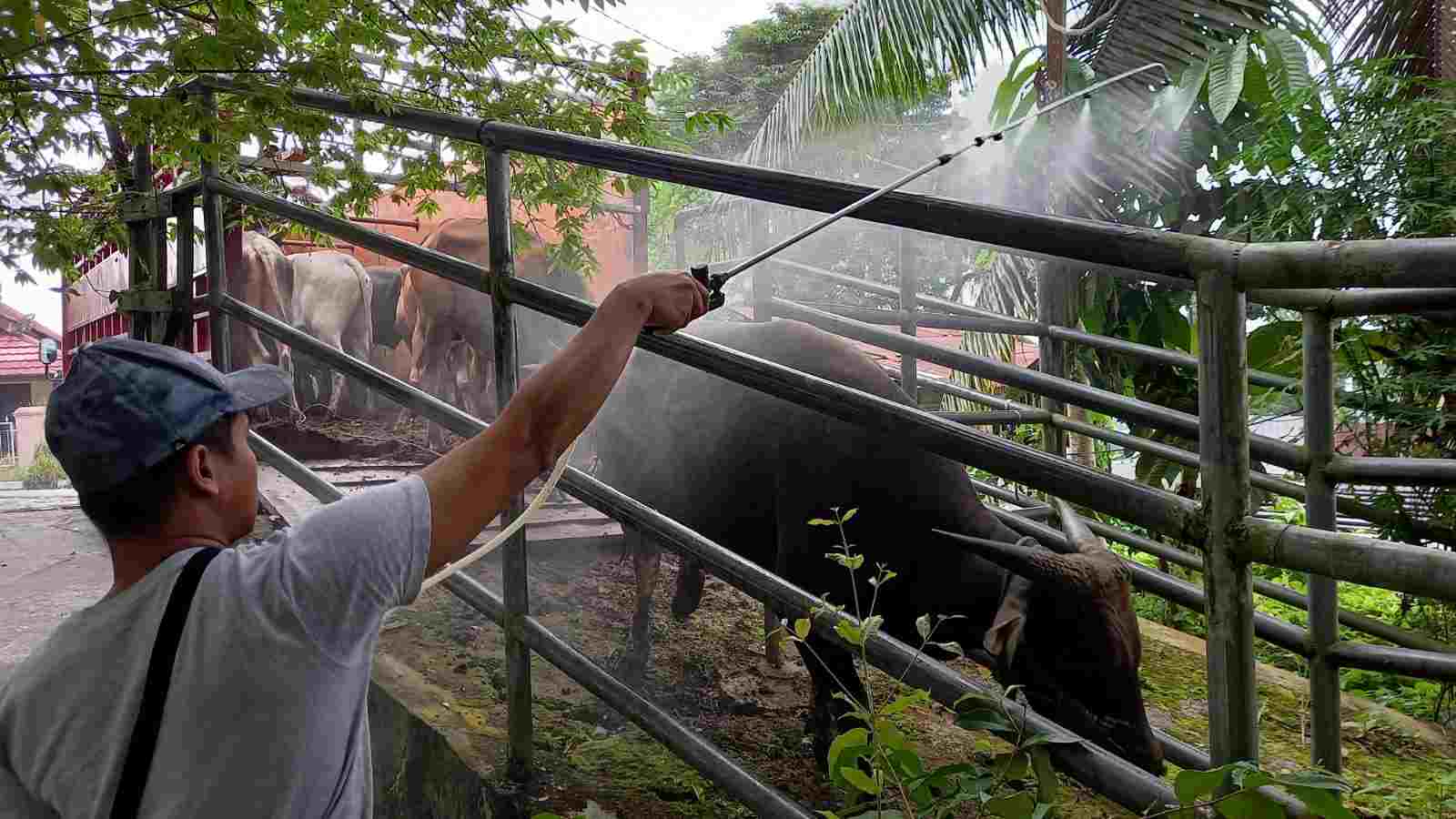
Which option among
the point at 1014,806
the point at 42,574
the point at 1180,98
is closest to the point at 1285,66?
the point at 1180,98

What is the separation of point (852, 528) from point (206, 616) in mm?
2665

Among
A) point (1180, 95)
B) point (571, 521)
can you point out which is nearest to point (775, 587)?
point (571, 521)

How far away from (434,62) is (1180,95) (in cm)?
519

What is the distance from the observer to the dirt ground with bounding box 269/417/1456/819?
2.77m

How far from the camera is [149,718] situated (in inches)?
47.3

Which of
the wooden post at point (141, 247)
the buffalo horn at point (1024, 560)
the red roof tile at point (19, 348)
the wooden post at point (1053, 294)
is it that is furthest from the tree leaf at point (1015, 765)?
→ the red roof tile at point (19, 348)

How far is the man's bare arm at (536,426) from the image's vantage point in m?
1.35

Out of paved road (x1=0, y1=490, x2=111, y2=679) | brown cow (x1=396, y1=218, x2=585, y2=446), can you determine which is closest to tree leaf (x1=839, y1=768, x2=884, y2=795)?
paved road (x1=0, y1=490, x2=111, y2=679)

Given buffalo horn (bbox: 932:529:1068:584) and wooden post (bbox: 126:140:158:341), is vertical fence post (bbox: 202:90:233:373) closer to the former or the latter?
wooden post (bbox: 126:140:158:341)

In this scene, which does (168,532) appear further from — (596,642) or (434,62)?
(596,642)

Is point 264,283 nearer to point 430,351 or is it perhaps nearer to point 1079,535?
point 430,351

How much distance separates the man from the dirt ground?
1358 millimetres

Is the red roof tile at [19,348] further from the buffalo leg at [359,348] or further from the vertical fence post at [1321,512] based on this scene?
the vertical fence post at [1321,512]

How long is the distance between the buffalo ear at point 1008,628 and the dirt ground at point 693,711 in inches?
24.2
